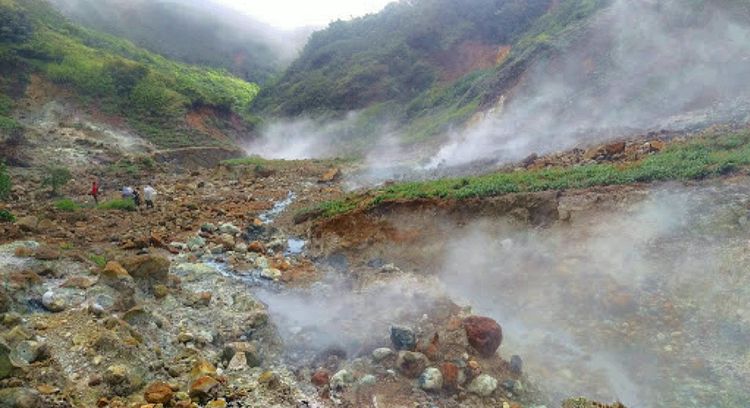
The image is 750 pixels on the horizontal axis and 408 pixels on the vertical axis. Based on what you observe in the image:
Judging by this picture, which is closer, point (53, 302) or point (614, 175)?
point (53, 302)

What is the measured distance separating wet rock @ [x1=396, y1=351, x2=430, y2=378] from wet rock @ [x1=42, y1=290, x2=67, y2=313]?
15.9 feet

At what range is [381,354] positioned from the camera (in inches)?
319

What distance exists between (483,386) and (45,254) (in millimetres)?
7499

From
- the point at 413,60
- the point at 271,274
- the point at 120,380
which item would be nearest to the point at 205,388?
Answer: the point at 120,380

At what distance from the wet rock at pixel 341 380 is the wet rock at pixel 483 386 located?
1670mm

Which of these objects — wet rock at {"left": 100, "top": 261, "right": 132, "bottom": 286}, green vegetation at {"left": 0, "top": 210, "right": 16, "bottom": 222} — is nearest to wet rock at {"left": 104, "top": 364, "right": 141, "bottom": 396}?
wet rock at {"left": 100, "top": 261, "right": 132, "bottom": 286}

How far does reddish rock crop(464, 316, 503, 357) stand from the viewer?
820cm

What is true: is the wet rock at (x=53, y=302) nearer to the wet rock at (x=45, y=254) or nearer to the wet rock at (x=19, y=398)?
the wet rock at (x=45, y=254)

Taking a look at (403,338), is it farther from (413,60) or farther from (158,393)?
(413,60)

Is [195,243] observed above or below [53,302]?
above

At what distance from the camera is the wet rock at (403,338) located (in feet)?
27.1

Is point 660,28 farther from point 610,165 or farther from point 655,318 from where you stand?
point 655,318

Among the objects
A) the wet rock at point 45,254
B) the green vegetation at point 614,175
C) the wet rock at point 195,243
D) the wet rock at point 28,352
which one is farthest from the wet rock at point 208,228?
the wet rock at point 28,352

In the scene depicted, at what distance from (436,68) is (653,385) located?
1845 inches
